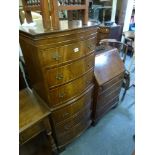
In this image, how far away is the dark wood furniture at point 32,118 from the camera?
3.59ft

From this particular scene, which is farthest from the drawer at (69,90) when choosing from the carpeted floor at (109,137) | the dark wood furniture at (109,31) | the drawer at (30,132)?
the dark wood furniture at (109,31)

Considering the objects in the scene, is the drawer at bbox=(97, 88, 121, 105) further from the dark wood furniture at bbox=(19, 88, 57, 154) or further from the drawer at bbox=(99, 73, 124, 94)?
the dark wood furniture at bbox=(19, 88, 57, 154)

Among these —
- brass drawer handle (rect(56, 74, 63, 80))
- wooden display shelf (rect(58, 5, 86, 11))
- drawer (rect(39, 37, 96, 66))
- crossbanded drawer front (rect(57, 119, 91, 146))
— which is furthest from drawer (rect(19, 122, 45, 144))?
wooden display shelf (rect(58, 5, 86, 11))

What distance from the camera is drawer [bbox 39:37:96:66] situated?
0.96 metres

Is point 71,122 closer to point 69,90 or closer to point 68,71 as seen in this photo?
point 69,90

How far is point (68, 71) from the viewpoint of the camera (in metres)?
1.14

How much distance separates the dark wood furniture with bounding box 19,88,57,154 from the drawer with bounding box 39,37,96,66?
0.47m

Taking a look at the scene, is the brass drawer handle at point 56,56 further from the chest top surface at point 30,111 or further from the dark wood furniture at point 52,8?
the chest top surface at point 30,111

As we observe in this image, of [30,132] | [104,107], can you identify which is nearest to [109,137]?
[104,107]

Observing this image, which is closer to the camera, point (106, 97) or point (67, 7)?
point (67, 7)

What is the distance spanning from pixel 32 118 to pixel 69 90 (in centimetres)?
40
